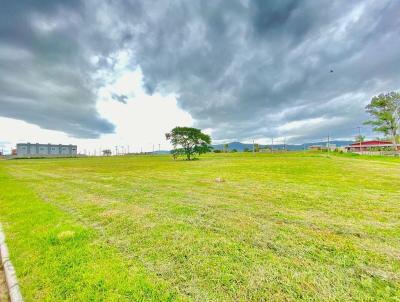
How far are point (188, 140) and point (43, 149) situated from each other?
98.9m

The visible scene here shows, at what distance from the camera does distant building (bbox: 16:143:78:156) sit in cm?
9200

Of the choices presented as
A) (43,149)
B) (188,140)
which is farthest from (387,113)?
(43,149)

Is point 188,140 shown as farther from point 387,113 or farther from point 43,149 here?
point 43,149

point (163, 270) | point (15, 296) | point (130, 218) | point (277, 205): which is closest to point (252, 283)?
point (163, 270)

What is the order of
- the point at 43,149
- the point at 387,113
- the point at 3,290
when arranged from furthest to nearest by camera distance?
the point at 43,149, the point at 387,113, the point at 3,290

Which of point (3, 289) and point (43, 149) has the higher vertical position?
point (43, 149)

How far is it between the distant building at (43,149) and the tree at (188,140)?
87.9 meters

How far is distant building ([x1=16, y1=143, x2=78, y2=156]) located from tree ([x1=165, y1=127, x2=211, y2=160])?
87.9 m

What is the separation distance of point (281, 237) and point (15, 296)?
4.28 meters

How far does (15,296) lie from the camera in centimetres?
238

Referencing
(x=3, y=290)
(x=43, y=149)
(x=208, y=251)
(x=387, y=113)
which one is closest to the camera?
(x=3, y=290)

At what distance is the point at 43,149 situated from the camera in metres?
98.4

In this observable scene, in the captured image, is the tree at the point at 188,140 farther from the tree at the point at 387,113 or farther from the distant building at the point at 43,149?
the distant building at the point at 43,149

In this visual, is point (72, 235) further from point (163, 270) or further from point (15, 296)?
point (163, 270)
